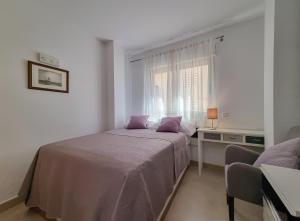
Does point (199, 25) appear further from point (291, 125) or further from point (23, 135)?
point (23, 135)

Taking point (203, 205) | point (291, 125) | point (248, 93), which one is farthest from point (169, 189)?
point (248, 93)

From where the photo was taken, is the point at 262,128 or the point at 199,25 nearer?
the point at 262,128

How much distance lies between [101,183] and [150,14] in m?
2.43

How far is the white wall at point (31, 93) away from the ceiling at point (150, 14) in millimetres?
315

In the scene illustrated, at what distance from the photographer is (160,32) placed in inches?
111

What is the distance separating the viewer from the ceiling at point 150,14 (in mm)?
2061

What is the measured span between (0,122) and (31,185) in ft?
2.70

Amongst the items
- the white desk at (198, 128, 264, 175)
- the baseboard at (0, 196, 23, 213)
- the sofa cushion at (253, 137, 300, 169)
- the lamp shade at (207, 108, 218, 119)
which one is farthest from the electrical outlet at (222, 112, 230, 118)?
the baseboard at (0, 196, 23, 213)

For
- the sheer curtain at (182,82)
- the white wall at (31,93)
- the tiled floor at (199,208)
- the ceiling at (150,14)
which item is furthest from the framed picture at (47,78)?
the sheer curtain at (182,82)

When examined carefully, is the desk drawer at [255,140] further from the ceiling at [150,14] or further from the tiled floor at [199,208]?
the ceiling at [150,14]

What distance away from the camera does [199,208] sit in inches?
66.4

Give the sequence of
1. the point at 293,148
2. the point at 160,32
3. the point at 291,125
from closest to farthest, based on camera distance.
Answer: the point at 293,148
the point at 291,125
the point at 160,32

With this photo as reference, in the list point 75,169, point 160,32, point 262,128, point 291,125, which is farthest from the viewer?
point 160,32

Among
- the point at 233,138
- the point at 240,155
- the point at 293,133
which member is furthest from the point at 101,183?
the point at 233,138
